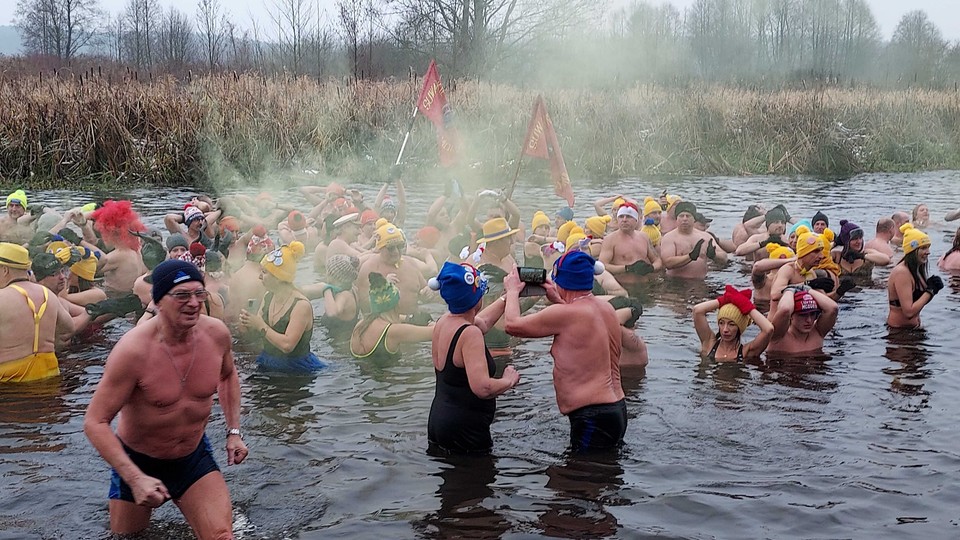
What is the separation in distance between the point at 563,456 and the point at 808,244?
3838 millimetres

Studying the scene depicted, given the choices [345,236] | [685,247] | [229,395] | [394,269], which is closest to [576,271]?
[229,395]

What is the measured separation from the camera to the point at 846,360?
9055mm

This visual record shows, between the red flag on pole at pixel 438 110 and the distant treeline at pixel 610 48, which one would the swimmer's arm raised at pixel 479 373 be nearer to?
the red flag on pole at pixel 438 110

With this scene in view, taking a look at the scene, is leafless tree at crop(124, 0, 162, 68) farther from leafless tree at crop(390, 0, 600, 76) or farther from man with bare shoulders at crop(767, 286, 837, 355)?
man with bare shoulders at crop(767, 286, 837, 355)

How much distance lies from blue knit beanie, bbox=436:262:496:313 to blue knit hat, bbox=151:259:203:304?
1695 millimetres

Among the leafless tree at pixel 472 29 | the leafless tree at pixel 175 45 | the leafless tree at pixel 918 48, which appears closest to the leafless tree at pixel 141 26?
the leafless tree at pixel 175 45

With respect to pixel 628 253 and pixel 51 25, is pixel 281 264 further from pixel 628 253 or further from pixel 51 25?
pixel 51 25

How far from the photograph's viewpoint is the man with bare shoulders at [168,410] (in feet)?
14.4

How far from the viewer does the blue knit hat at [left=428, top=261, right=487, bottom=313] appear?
233 inches

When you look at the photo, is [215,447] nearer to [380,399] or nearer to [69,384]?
[380,399]

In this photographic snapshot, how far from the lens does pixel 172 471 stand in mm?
4781

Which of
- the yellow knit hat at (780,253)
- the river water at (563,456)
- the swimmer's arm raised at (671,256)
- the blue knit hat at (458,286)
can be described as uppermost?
the blue knit hat at (458,286)

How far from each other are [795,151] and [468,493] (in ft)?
74.7

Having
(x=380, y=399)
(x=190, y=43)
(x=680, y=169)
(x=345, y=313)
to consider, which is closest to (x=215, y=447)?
(x=380, y=399)
